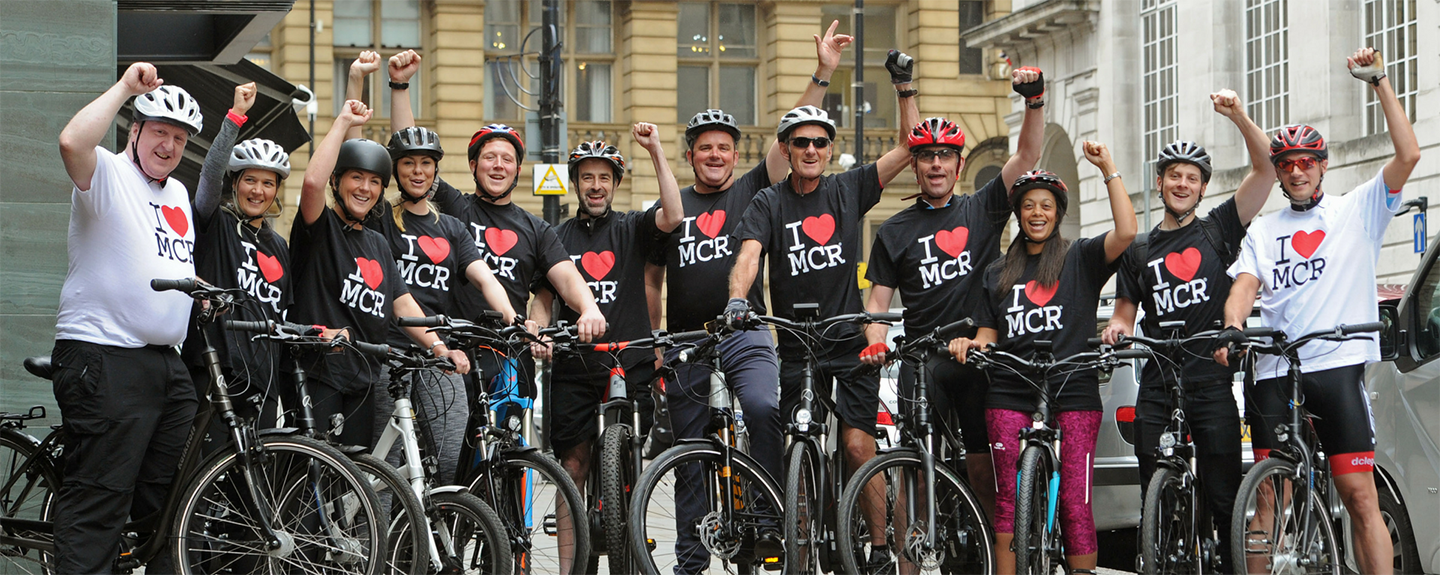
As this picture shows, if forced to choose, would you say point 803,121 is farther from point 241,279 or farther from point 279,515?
point 279,515

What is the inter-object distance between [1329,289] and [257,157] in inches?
180

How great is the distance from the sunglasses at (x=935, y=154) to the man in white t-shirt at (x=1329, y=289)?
1351mm

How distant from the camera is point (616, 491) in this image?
6754 mm

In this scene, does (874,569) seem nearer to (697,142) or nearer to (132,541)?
(697,142)

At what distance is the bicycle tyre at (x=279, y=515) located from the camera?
6000 mm

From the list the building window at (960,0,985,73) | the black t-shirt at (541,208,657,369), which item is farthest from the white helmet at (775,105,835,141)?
the building window at (960,0,985,73)

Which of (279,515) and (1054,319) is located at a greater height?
(1054,319)

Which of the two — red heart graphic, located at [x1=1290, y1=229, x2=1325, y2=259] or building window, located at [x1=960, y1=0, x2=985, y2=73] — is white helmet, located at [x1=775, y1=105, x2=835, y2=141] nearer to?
red heart graphic, located at [x1=1290, y1=229, x2=1325, y2=259]

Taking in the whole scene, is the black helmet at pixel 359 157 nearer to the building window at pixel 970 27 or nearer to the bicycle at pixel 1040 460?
the bicycle at pixel 1040 460

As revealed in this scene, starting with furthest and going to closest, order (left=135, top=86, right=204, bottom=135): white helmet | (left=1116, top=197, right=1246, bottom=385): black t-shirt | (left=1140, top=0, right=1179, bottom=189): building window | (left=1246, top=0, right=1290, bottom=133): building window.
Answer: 1. (left=1140, top=0, right=1179, bottom=189): building window
2. (left=1246, top=0, right=1290, bottom=133): building window
3. (left=1116, top=197, right=1246, bottom=385): black t-shirt
4. (left=135, top=86, right=204, bottom=135): white helmet

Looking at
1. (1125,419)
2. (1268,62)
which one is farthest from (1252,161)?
(1268,62)

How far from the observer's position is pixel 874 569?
6.76 meters

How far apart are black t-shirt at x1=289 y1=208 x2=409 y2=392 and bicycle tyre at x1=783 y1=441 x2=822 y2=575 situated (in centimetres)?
187

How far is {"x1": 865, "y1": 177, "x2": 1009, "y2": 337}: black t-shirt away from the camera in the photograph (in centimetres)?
751
